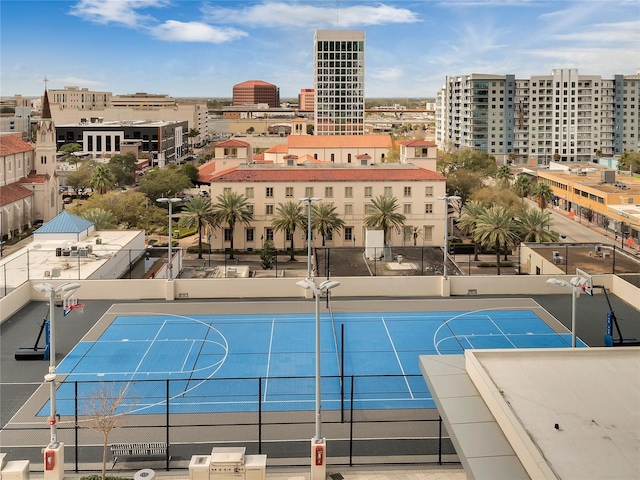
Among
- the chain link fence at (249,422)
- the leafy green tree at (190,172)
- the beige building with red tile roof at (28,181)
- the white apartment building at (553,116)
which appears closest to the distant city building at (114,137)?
the leafy green tree at (190,172)

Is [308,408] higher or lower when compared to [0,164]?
lower

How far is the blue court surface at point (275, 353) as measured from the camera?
23469mm

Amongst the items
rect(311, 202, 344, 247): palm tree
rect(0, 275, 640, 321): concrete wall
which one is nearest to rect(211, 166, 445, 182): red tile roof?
rect(311, 202, 344, 247): palm tree

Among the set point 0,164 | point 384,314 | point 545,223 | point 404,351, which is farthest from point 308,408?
point 0,164

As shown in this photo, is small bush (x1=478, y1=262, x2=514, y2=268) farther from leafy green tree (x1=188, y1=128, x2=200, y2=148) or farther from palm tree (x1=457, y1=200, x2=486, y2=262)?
leafy green tree (x1=188, y1=128, x2=200, y2=148)

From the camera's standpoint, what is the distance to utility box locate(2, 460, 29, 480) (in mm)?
17391

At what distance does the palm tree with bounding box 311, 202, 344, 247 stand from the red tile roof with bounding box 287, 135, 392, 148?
3504cm

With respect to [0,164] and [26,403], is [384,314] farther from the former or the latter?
[0,164]

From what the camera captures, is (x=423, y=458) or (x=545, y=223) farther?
(x=545, y=223)

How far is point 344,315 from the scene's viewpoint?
3334 cm

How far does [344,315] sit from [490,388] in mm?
17393

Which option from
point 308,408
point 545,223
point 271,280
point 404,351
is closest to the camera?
point 308,408

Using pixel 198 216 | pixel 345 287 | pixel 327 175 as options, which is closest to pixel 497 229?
pixel 327 175

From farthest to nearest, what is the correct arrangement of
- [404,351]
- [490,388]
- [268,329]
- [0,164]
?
[0,164] < [268,329] < [404,351] < [490,388]
